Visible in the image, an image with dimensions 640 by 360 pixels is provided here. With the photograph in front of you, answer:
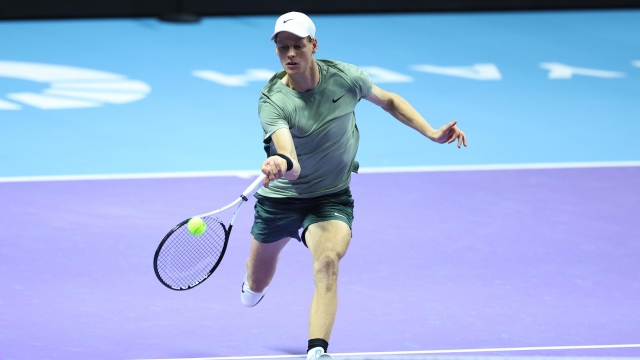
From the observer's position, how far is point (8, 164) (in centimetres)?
931

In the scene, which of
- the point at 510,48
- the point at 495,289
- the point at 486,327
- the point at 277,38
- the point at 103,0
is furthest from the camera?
the point at 103,0

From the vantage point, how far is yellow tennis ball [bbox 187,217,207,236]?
16.8ft

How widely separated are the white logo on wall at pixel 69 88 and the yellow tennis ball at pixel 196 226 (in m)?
6.24

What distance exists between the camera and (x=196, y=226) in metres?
5.13

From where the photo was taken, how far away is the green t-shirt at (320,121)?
5.39m

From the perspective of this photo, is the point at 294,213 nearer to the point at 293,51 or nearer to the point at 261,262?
the point at 261,262

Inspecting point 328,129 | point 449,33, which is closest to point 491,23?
point 449,33

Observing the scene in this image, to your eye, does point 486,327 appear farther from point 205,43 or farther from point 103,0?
point 103,0

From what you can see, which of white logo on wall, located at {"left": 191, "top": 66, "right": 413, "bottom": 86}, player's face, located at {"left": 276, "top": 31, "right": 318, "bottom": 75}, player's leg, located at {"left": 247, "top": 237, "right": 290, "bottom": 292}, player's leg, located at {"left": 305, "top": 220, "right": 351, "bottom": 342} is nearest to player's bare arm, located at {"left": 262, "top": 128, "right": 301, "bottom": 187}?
player's face, located at {"left": 276, "top": 31, "right": 318, "bottom": 75}

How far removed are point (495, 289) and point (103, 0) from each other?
915cm

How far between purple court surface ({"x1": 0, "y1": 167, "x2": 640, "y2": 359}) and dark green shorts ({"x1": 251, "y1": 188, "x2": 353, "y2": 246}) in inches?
25.6

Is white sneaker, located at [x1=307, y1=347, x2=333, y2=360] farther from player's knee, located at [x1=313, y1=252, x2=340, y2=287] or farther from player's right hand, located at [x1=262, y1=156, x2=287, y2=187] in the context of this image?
player's right hand, located at [x1=262, y1=156, x2=287, y2=187]

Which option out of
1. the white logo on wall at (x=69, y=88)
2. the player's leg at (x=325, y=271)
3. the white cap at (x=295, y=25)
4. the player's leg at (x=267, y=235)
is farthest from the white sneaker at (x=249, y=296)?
the white logo on wall at (x=69, y=88)

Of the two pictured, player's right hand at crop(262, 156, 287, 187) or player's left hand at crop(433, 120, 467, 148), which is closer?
player's right hand at crop(262, 156, 287, 187)
